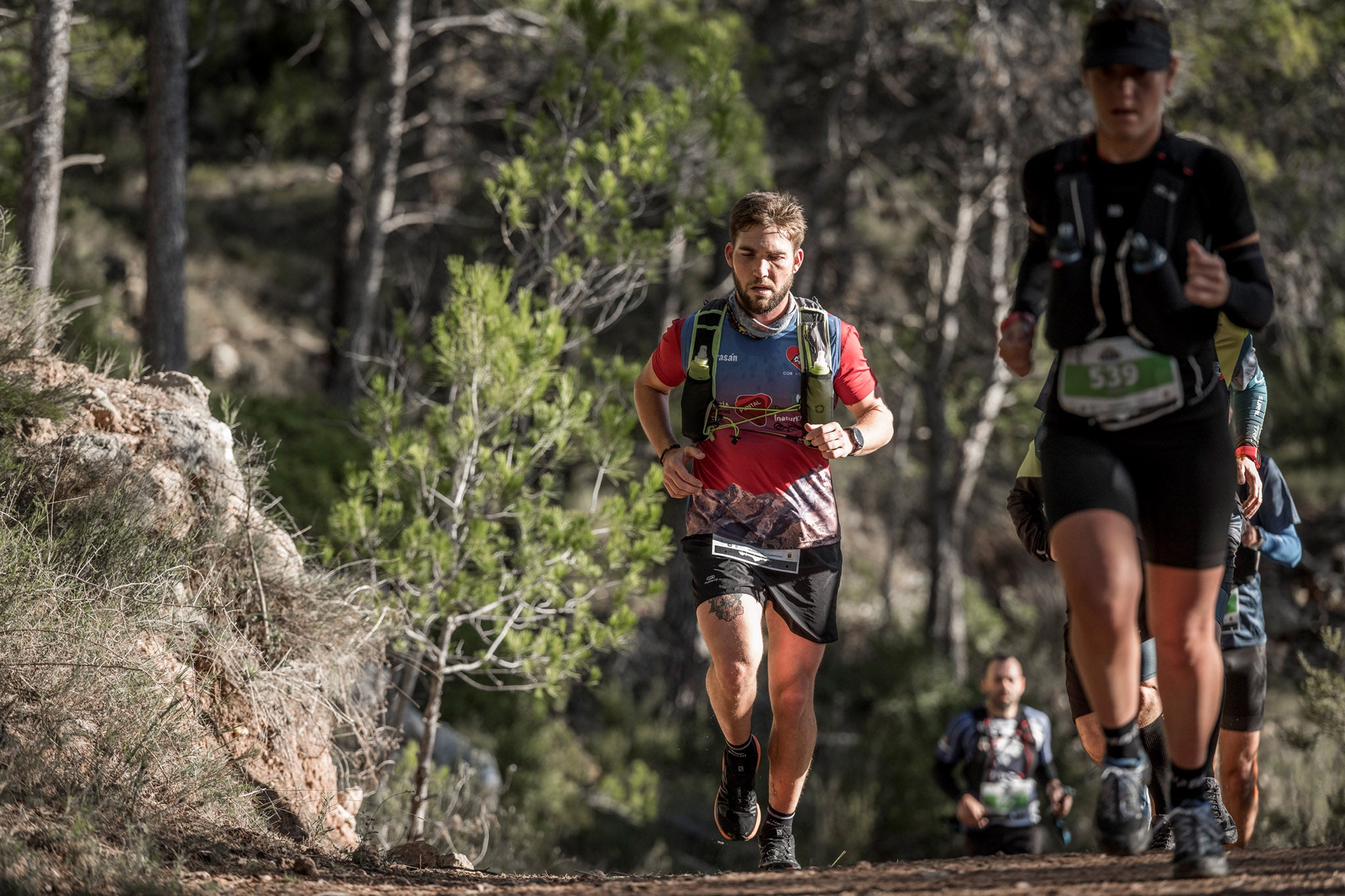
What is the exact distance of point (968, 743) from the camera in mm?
6590

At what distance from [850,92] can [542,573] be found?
10366 millimetres

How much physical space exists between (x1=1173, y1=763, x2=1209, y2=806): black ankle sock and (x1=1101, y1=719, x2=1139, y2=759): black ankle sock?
14 centimetres

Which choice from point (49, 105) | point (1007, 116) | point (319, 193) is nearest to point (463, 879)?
point (49, 105)

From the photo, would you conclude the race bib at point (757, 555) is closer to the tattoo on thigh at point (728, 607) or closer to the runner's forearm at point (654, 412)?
the tattoo on thigh at point (728, 607)

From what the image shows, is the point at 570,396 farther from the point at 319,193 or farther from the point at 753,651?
the point at 319,193

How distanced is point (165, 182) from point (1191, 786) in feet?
27.5

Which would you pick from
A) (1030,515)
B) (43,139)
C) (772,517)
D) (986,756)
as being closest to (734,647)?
(772,517)

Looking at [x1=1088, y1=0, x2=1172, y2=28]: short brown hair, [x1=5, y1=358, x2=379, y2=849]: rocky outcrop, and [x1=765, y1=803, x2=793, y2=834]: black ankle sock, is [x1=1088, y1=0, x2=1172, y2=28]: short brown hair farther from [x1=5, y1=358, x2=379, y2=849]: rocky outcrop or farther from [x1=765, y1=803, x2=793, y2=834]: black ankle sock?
[x1=5, y1=358, x2=379, y2=849]: rocky outcrop

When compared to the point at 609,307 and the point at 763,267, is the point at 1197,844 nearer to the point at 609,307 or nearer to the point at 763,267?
the point at 763,267

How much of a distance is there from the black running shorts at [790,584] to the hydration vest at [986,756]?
2649 mm

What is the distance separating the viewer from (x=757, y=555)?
4.25 metres

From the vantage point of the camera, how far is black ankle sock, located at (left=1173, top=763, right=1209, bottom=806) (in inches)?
123

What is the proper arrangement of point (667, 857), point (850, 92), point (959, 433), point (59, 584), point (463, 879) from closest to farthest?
point (463, 879) → point (59, 584) → point (667, 857) → point (850, 92) → point (959, 433)

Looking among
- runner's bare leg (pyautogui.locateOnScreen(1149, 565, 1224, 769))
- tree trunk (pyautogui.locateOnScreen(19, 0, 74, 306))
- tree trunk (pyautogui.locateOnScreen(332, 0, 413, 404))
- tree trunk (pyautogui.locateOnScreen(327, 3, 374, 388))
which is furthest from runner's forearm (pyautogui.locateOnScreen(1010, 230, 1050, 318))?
tree trunk (pyautogui.locateOnScreen(327, 3, 374, 388))
